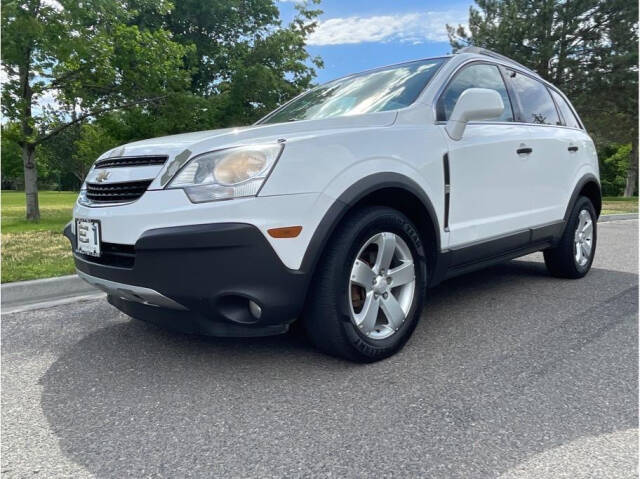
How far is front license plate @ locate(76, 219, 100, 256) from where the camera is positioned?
241 centimetres

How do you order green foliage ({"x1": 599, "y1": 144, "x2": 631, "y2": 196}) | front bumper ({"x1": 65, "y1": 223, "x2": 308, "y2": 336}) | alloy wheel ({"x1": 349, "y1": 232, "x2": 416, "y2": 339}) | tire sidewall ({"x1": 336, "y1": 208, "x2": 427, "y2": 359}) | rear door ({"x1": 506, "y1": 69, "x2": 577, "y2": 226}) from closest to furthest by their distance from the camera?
front bumper ({"x1": 65, "y1": 223, "x2": 308, "y2": 336}) < tire sidewall ({"x1": 336, "y1": 208, "x2": 427, "y2": 359}) < alloy wheel ({"x1": 349, "y1": 232, "x2": 416, "y2": 339}) < rear door ({"x1": 506, "y1": 69, "x2": 577, "y2": 226}) < green foliage ({"x1": 599, "y1": 144, "x2": 631, "y2": 196})

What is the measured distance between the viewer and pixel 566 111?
15.2 ft

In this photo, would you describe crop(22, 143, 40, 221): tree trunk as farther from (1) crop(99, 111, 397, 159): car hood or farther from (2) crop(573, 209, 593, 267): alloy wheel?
(2) crop(573, 209, 593, 267): alloy wheel

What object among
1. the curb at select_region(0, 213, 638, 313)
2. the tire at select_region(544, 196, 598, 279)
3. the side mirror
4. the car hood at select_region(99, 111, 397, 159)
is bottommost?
the curb at select_region(0, 213, 638, 313)

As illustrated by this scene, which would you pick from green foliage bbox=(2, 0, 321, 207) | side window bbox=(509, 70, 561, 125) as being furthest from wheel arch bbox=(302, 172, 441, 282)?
green foliage bbox=(2, 0, 321, 207)

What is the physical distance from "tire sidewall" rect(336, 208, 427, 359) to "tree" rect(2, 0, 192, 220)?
25.0 ft

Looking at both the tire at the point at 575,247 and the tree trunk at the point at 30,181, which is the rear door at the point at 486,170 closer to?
the tire at the point at 575,247

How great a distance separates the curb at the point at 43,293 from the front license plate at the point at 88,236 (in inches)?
60.7

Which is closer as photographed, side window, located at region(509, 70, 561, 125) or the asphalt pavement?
the asphalt pavement

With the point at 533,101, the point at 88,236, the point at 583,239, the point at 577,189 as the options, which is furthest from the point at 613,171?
the point at 88,236

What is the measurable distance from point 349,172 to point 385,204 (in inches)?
16.8

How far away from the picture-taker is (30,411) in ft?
7.03

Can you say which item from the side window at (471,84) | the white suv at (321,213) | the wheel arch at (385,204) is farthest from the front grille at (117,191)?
the side window at (471,84)

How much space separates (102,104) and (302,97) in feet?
33.6
